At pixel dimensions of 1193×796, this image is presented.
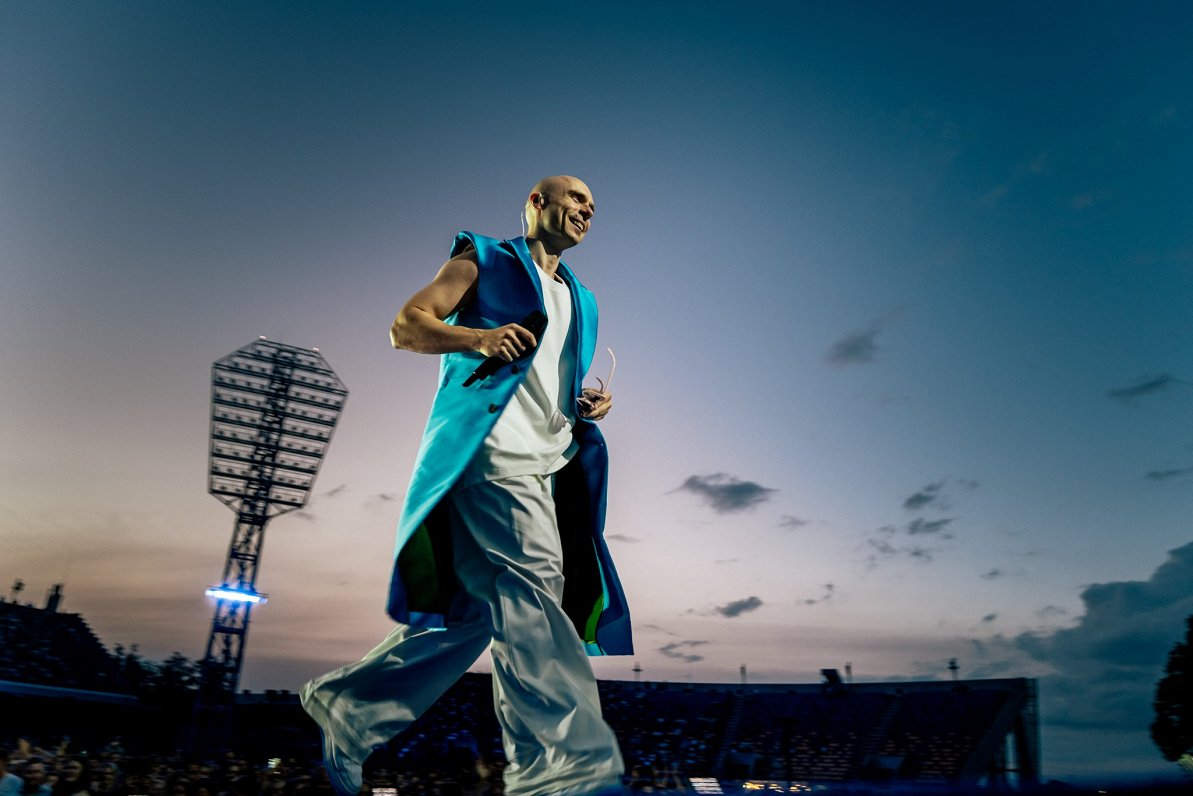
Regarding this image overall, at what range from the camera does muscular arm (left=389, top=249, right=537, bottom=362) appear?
7.39 ft

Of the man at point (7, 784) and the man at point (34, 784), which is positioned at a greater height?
the man at point (7, 784)

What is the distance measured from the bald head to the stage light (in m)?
23.4

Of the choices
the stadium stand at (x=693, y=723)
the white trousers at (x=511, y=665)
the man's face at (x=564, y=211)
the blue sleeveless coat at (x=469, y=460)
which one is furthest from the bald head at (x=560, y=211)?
the stadium stand at (x=693, y=723)

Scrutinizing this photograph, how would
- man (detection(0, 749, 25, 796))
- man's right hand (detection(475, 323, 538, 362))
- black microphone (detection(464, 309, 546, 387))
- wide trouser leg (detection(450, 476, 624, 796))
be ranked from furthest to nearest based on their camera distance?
man (detection(0, 749, 25, 796)), black microphone (detection(464, 309, 546, 387)), man's right hand (detection(475, 323, 538, 362)), wide trouser leg (detection(450, 476, 624, 796))

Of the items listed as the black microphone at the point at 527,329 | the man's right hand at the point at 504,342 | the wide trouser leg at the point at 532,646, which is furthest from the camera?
the black microphone at the point at 527,329

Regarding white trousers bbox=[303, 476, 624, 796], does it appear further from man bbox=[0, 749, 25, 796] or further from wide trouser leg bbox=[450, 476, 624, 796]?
man bbox=[0, 749, 25, 796]

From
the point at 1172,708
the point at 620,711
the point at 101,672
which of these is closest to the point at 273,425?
the point at 620,711

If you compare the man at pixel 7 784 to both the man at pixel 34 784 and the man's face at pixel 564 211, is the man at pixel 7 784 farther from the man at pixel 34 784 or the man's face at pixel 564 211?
the man's face at pixel 564 211

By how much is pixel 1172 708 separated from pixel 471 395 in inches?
1729

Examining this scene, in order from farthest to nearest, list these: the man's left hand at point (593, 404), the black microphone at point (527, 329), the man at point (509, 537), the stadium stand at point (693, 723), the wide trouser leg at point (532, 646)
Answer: the stadium stand at point (693, 723) < the man's left hand at point (593, 404) < the black microphone at point (527, 329) < the man at point (509, 537) < the wide trouser leg at point (532, 646)

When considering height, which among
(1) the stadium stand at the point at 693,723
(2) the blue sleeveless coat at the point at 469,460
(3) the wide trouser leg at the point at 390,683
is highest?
(2) the blue sleeveless coat at the point at 469,460

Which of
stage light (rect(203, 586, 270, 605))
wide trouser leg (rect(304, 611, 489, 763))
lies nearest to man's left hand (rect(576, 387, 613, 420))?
wide trouser leg (rect(304, 611, 489, 763))

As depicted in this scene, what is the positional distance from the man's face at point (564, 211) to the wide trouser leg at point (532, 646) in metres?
0.84

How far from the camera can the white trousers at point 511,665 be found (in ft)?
6.49
